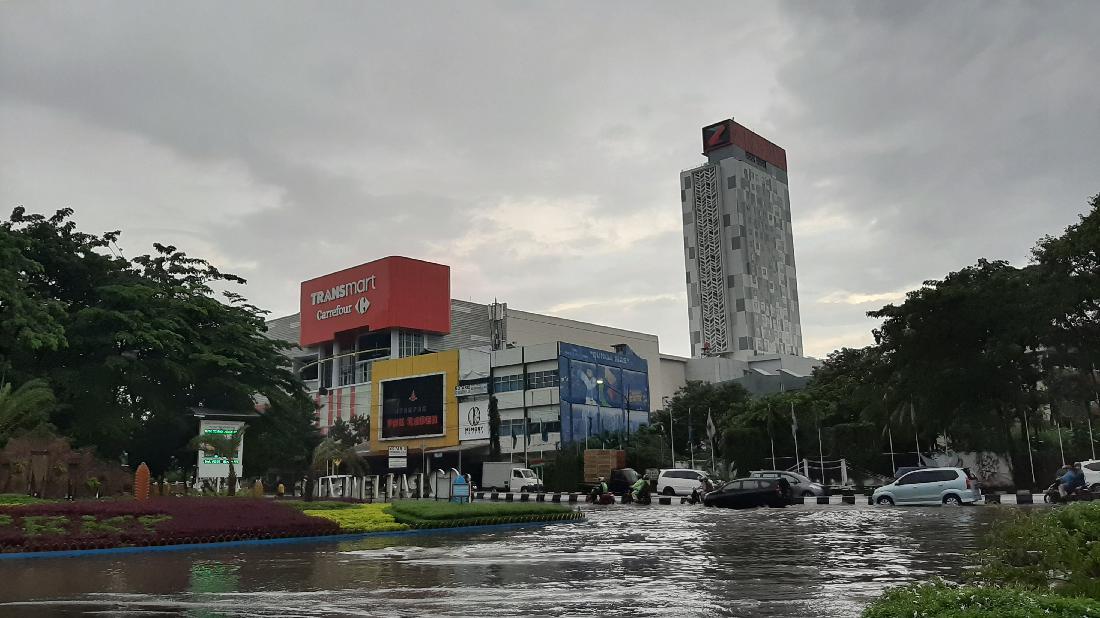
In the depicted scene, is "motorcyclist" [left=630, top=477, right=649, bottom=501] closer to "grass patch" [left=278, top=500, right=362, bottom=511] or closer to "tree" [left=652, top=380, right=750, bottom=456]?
"grass patch" [left=278, top=500, right=362, bottom=511]

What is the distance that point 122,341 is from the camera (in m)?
37.3

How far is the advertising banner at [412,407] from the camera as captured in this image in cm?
7625

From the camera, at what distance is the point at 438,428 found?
7550 centimetres

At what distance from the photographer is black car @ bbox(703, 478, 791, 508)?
3375 centimetres

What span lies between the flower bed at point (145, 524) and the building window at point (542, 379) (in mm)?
48056

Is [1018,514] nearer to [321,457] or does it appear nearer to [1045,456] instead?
[321,457]

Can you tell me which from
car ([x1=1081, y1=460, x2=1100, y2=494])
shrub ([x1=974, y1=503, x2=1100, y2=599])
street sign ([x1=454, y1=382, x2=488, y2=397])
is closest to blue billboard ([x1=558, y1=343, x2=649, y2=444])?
street sign ([x1=454, y1=382, x2=488, y2=397])

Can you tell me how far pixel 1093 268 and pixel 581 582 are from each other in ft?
108

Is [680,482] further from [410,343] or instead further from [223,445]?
[410,343]

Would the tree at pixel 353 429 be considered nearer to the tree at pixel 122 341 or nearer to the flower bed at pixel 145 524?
the tree at pixel 122 341

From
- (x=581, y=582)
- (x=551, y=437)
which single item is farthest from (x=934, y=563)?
(x=551, y=437)

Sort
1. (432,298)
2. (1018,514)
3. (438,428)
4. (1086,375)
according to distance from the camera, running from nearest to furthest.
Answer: (1018,514) → (1086,375) → (438,428) → (432,298)

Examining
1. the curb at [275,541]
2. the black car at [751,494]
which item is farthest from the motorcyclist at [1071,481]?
the curb at [275,541]

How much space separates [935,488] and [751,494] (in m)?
6.65
